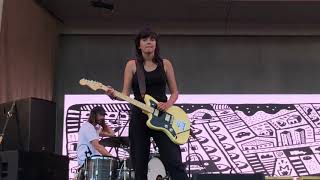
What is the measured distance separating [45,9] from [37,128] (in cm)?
287

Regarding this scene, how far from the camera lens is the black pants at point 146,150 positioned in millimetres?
3059

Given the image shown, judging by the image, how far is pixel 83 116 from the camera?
6945 mm

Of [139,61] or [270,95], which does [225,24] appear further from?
[139,61]

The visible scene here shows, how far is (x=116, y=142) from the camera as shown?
17.6ft

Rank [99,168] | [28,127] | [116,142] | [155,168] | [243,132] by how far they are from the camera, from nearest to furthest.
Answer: [28,127] → [99,168] → [116,142] → [155,168] → [243,132]

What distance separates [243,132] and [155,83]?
3858 mm

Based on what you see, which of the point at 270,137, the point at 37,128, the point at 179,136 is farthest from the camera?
the point at 270,137

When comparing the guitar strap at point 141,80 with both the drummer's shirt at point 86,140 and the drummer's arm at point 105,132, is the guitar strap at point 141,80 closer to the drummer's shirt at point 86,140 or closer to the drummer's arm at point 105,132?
the drummer's shirt at point 86,140

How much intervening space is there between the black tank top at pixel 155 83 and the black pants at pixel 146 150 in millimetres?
171

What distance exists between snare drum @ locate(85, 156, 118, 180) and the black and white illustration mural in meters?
1.71

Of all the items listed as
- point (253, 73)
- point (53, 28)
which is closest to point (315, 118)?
point (253, 73)

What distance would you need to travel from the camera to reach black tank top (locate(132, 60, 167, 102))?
3266 mm

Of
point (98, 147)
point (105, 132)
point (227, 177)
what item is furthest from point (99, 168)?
point (227, 177)

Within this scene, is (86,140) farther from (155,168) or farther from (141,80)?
(141,80)
